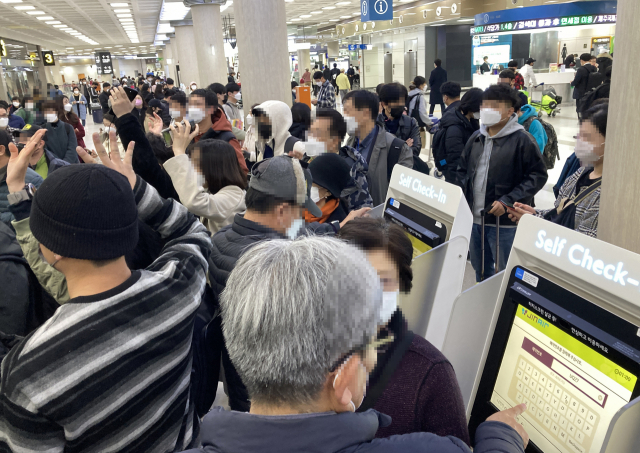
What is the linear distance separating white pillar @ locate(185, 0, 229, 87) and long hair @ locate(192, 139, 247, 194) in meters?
10.4

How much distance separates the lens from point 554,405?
3.57 ft

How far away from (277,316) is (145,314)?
0.56m

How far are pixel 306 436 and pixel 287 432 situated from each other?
28mm

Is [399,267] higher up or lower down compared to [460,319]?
higher up

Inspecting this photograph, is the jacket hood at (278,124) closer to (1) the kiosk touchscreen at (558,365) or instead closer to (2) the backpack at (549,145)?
(2) the backpack at (549,145)

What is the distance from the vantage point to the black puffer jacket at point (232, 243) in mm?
1582

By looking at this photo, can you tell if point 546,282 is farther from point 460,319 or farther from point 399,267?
point 399,267

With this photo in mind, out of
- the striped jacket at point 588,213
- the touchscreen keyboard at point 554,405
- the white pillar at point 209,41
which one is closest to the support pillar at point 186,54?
the white pillar at point 209,41

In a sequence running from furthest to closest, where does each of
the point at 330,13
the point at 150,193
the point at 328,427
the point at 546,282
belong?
the point at 330,13 → the point at 150,193 → the point at 546,282 → the point at 328,427

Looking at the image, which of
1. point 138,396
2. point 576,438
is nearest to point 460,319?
point 576,438

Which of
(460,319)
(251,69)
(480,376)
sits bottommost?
(480,376)

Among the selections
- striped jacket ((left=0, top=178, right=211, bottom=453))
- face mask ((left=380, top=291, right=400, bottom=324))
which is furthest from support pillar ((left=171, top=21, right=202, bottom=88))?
face mask ((left=380, top=291, right=400, bottom=324))

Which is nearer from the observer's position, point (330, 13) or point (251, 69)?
point (251, 69)

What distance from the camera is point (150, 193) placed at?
1.59m
